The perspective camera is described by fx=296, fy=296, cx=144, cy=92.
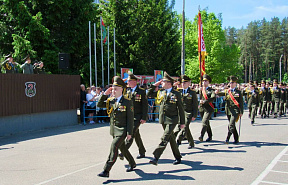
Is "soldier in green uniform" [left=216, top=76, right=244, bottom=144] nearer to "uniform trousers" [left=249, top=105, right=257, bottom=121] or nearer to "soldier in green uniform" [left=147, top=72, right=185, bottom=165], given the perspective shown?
"soldier in green uniform" [left=147, top=72, right=185, bottom=165]

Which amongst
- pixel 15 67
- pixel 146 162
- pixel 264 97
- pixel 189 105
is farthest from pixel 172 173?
pixel 264 97

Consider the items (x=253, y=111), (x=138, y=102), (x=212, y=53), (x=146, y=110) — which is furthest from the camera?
(x=212, y=53)

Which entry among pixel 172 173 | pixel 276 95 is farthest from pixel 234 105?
pixel 276 95

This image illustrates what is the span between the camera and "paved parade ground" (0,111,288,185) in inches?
230

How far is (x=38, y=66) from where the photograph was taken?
13906 mm

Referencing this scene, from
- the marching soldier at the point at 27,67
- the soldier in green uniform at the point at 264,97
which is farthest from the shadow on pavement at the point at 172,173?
the soldier in green uniform at the point at 264,97

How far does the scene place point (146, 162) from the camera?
7.16m

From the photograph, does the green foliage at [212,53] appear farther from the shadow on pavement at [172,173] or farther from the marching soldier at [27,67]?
the shadow on pavement at [172,173]

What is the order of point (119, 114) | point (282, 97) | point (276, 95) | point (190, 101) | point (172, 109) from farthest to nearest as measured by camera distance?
point (282, 97) < point (276, 95) < point (190, 101) < point (172, 109) < point (119, 114)

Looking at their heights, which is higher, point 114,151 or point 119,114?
point 119,114

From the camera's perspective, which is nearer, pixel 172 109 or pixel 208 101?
pixel 172 109

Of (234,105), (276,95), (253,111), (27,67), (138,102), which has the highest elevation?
(27,67)

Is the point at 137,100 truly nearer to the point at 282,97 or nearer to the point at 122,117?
the point at 122,117

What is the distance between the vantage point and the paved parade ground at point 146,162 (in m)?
5.83
